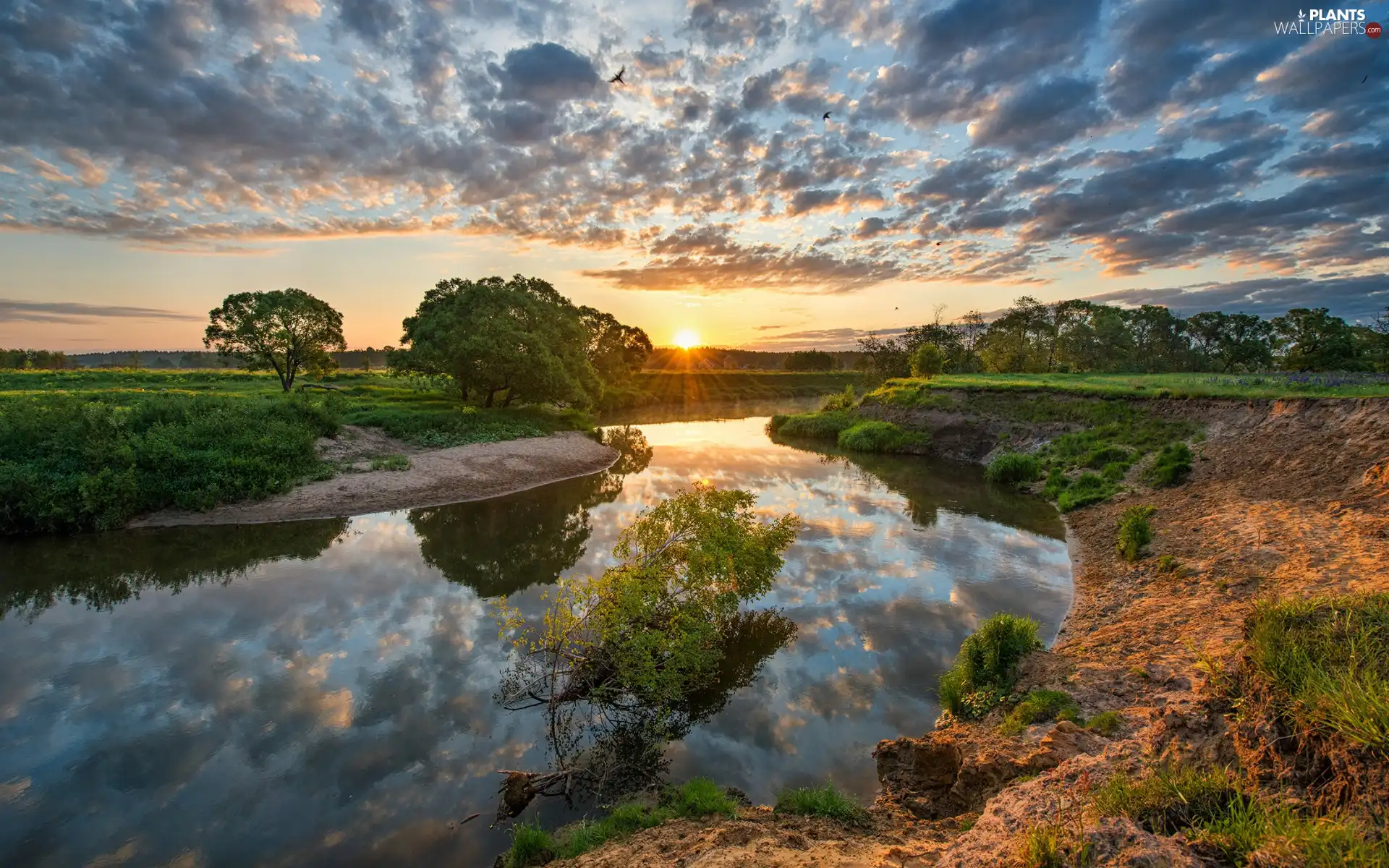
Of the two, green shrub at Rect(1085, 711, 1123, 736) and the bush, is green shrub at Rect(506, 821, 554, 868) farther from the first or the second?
the bush

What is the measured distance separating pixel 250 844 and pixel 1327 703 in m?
12.5

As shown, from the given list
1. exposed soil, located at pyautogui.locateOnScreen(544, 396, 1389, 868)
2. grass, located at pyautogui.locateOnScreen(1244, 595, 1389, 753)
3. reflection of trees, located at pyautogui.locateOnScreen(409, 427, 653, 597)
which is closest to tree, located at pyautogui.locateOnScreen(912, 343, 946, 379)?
exposed soil, located at pyautogui.locateOnScreen(544, 396, 1389, 868)

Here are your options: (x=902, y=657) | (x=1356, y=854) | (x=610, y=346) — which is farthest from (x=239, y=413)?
(x=610, y=346)

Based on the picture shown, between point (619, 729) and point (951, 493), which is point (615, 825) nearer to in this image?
point (619, 729)

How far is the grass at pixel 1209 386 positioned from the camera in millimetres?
24672

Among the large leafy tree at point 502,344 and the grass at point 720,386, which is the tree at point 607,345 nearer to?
the grass at point 720,386

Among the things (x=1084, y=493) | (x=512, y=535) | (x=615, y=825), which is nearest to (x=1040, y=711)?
(x=615, y=825)

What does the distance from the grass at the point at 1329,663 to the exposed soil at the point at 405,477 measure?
27.9 meters

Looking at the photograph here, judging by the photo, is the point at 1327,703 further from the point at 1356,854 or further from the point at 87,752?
the point at 87,752

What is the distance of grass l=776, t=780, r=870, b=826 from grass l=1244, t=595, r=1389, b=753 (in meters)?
4.85

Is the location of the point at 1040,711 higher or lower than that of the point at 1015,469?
lower

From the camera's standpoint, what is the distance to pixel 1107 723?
313 inches

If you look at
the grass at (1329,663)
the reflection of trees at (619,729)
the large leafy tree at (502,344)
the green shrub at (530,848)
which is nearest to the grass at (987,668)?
the reflection of trees at (619,729)

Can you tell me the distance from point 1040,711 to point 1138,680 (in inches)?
70.3
